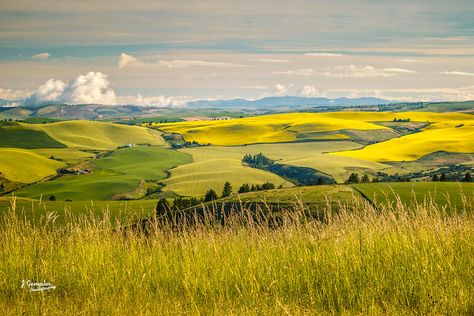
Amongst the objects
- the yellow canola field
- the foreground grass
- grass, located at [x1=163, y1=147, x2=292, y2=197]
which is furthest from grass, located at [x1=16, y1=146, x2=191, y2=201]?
the foreground grass

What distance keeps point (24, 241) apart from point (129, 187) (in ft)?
383

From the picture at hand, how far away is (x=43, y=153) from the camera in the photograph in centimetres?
18912

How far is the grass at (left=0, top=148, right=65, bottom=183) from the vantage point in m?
141

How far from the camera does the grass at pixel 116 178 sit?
118 m

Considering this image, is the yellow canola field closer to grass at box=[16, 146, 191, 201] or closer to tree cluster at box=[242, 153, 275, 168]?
tree cluster at box=[242, 153, 275, 168]

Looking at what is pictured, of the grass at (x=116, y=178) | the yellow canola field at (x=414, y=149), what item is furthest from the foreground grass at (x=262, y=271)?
the yellow canola field at (x=414, y=149)

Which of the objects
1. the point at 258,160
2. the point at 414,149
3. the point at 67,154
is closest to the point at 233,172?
the point at 258,160

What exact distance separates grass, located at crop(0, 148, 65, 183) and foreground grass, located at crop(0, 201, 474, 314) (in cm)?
13883

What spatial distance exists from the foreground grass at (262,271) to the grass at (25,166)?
455 ft

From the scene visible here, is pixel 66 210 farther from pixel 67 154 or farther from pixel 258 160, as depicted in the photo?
pixel 67 154

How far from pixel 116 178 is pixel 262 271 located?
131164 mm

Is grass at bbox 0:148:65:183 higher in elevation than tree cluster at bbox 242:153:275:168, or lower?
higher

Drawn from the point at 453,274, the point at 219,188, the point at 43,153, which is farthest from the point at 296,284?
the point at 43,153
